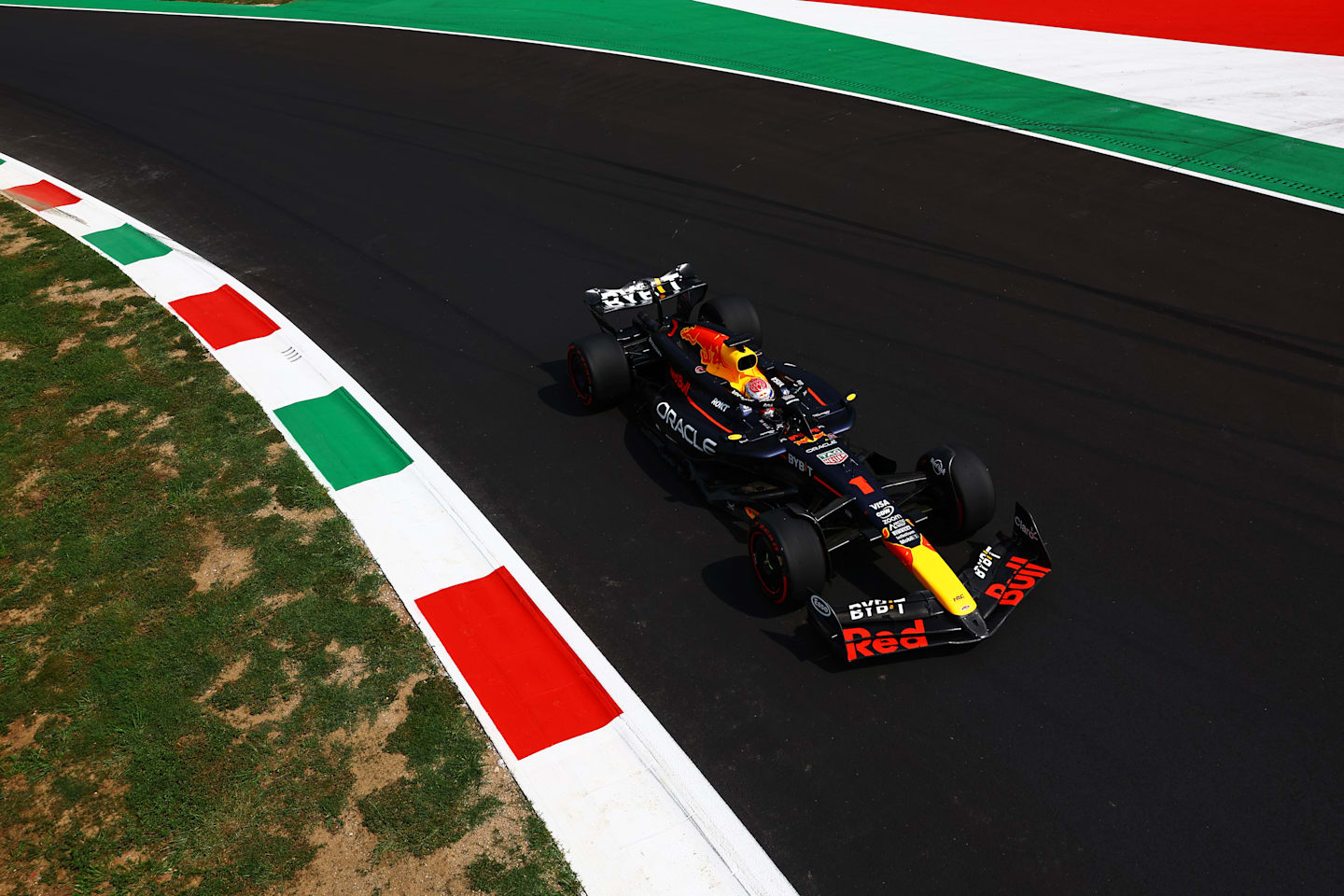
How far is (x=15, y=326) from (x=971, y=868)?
1146 centimetres

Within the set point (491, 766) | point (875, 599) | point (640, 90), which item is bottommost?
point (491, 766)

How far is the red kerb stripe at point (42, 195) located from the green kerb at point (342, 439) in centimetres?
804

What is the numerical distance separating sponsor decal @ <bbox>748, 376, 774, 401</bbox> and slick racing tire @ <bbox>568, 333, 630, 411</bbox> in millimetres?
1590

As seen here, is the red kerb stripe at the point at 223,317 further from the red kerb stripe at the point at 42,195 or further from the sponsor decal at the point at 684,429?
the sponsor decal at the point at 684,429

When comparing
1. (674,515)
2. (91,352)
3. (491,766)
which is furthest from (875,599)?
(91,352)

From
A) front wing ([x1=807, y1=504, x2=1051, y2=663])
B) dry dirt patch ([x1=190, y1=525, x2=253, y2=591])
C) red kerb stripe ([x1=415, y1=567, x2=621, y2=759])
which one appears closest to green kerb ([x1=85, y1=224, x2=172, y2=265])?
dry dirt patch ([x1=190, y1=525, x2=253, y2=591])

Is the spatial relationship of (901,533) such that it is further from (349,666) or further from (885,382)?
(349,666)

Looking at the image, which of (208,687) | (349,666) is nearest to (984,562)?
(349,666)

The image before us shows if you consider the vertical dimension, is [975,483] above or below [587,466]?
above

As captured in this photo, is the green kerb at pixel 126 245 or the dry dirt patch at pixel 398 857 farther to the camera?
the green kerb at pixel 126 245

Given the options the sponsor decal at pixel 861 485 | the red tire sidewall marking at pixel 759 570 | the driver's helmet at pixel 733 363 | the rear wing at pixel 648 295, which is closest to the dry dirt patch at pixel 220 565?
the red tire sidewall marking at pixel 759 570

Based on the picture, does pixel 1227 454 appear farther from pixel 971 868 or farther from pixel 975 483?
pixel 971 868

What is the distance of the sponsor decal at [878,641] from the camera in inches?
241

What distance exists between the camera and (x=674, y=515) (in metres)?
7.74
